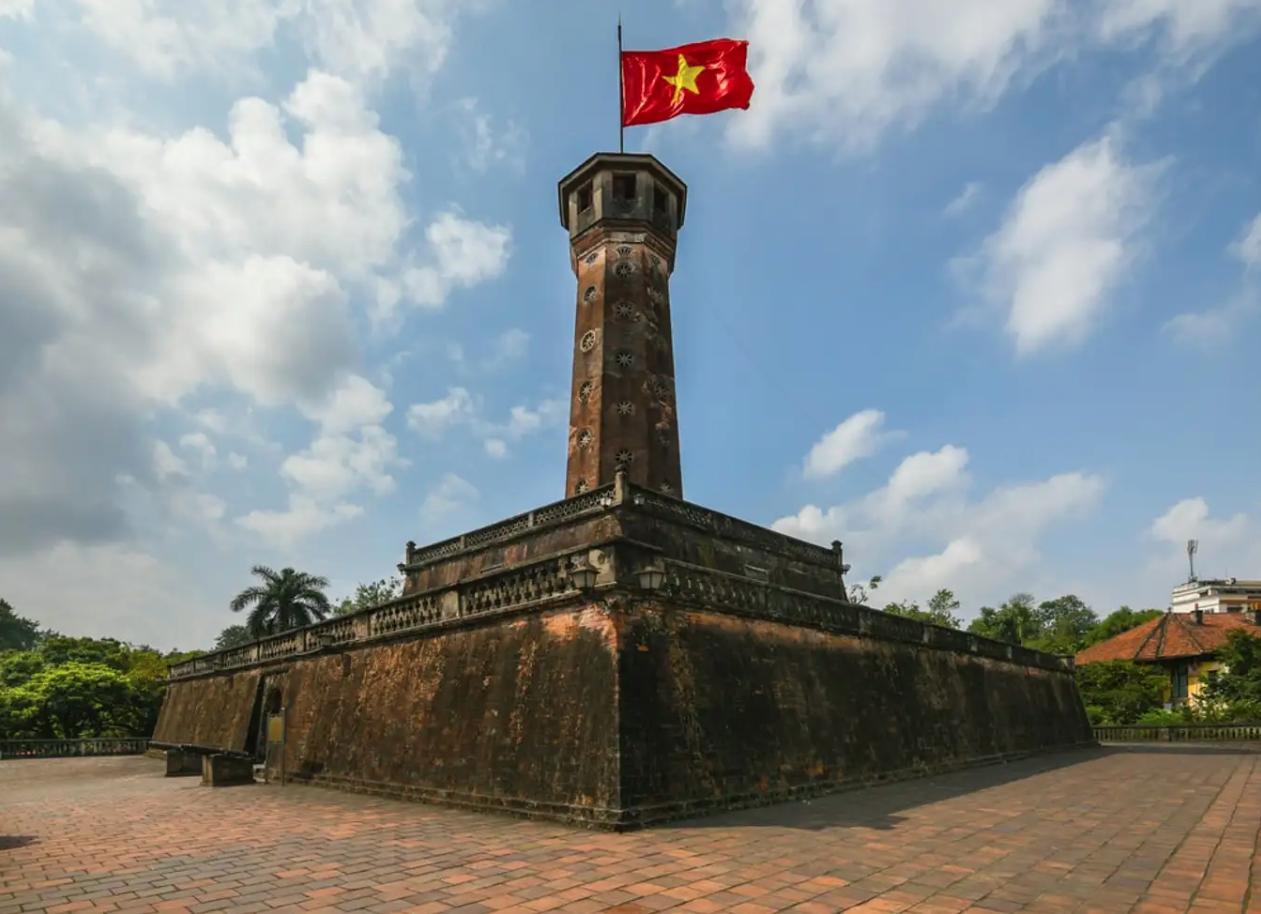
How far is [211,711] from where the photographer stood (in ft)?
77.7

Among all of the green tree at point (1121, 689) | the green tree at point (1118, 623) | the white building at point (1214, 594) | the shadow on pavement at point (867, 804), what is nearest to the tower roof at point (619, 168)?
the shadow on pavement at point (867, 804)

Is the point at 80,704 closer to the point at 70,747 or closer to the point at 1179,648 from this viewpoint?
the point at 70,747

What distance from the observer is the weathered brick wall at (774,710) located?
9.90 metres

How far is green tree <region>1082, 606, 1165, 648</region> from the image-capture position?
6175 centimetres

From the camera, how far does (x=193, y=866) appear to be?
704 cm

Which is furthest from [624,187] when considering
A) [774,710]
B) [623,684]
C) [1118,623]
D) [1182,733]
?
[1118,623]

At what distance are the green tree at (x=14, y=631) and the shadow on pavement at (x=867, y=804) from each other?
117111 mm

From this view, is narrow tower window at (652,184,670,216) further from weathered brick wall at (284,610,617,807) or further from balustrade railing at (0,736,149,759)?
balustrade railing at (0,736,149,759)

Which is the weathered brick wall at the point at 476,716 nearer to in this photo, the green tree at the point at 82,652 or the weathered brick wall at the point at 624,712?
the weathered brick wall at the point at 624,712

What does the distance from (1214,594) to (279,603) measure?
4044 inches

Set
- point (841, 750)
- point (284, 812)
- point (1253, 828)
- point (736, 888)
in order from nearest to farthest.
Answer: point (736, 888) < point (1253, 828) < point (284, 812) < point (841, 750)

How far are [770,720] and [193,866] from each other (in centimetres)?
825

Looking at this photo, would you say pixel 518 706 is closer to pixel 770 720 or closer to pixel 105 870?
pixel 770 720

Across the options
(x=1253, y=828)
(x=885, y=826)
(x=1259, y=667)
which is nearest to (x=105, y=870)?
(x=885, y=826)
